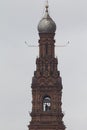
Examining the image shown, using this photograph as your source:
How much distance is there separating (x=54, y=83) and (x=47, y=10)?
9.96 metres

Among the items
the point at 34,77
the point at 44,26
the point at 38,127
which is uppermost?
the point at 44,26

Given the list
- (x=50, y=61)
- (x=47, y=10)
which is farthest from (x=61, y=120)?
(x=47, y=10)

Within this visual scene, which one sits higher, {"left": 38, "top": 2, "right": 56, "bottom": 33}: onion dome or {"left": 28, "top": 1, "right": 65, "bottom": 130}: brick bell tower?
{"left": 38, "top": 2, "right": 56, "bottom": 33}: onion dome

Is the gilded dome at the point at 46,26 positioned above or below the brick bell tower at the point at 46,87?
above

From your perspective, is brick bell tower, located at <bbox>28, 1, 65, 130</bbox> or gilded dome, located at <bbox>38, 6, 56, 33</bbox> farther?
gilded dome, located at <bbox>38, 6, 56, 33</bbox>

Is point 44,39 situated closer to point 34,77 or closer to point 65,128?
point 34,77

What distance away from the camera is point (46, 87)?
9900 centimetres

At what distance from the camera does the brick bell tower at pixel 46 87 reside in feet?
322

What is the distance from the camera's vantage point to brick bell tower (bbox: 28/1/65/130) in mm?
98125

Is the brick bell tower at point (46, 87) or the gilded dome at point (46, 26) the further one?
the gilded dome at point (46, 26)

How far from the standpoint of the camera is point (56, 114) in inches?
3863

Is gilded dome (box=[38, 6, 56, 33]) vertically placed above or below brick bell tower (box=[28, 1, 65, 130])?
above

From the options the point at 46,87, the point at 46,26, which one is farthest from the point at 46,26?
the point at 46,87

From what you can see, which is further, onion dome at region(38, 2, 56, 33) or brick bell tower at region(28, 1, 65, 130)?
onion dome at region(38, 2, 56, 33)
